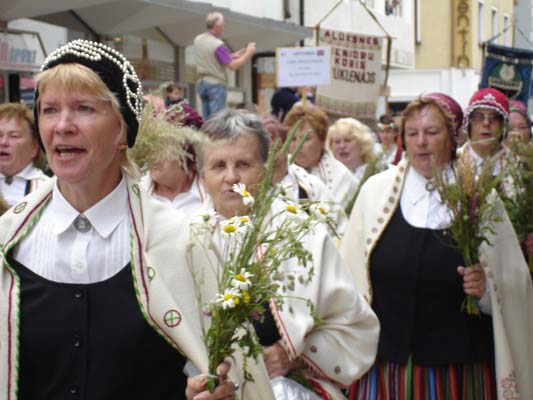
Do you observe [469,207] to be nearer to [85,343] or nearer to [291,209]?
[291,209]

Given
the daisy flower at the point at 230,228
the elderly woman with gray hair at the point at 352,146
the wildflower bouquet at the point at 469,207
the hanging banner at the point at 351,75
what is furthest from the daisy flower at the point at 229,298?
the hanging banner at the point at 351,75

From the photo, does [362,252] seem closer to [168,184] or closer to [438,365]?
[438,365]

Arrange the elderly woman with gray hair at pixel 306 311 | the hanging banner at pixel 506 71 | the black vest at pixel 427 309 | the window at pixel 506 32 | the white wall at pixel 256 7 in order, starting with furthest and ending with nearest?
the window at pixel 506 32 < the white wall at pixel 256 7 < the hanging banner at pixel 506 71 < the black vest at pixel 427 309 < the elderly woman with gray hair at pixel 306 311

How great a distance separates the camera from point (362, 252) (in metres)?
5.50

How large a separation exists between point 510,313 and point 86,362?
9.33ft

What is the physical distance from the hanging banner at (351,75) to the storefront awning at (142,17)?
1.76 meters

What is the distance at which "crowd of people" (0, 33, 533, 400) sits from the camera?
3.17m

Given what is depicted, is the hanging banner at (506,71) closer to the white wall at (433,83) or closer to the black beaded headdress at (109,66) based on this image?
the black beaded headdress at (109,66)

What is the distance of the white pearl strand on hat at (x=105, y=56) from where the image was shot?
10.6ft

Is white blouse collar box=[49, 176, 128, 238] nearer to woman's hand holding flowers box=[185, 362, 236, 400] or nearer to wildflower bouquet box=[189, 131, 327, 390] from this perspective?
wildflower bouquet box=[189, 131, 327, 390]

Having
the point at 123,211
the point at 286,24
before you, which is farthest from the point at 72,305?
the point at 286,24

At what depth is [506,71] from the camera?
11.4 meters

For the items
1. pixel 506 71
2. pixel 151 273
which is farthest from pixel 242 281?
pixel 506 71

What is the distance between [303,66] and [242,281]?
10174 mm
